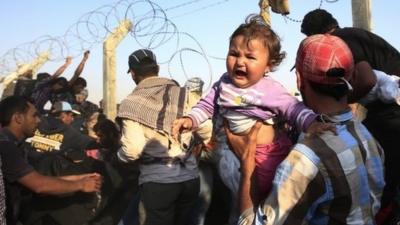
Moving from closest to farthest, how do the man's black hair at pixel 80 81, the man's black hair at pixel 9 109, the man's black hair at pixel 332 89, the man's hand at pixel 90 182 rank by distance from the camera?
1. the man's black hair at pixel 332 89
2. the man's hand at pixel 90 182
3. the man's black hair at pixel 9 109
4. the man's black hair at pixel 80 81

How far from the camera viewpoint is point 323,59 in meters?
1.73

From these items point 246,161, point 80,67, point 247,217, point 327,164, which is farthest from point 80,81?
point 327,164

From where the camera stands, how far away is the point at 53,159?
4434mm

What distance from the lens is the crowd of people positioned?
170 cm

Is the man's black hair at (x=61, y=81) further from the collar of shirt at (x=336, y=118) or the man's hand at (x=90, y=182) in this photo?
the collar of shirt at (x=336, y=118)

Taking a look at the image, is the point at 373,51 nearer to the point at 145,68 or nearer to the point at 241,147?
the point at 241,147

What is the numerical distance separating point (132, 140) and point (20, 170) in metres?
0.85


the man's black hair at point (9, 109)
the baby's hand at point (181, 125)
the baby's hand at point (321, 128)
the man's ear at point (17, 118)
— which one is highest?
the baby's hand at point (321, 128)

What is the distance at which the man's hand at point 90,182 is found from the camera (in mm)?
4105

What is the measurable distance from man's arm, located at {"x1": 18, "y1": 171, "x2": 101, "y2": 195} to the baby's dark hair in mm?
2110

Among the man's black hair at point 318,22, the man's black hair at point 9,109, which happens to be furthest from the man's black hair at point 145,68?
the man's black hair at point 318,22

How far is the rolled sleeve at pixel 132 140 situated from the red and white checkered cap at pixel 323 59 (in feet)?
7.21

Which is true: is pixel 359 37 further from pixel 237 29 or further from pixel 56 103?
pixel 56 103

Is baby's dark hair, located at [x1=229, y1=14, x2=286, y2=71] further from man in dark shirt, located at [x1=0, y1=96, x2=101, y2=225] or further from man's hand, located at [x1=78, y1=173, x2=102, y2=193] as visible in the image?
man's hand, located at [x1=78, y1=173, x2=102, y2=193]
